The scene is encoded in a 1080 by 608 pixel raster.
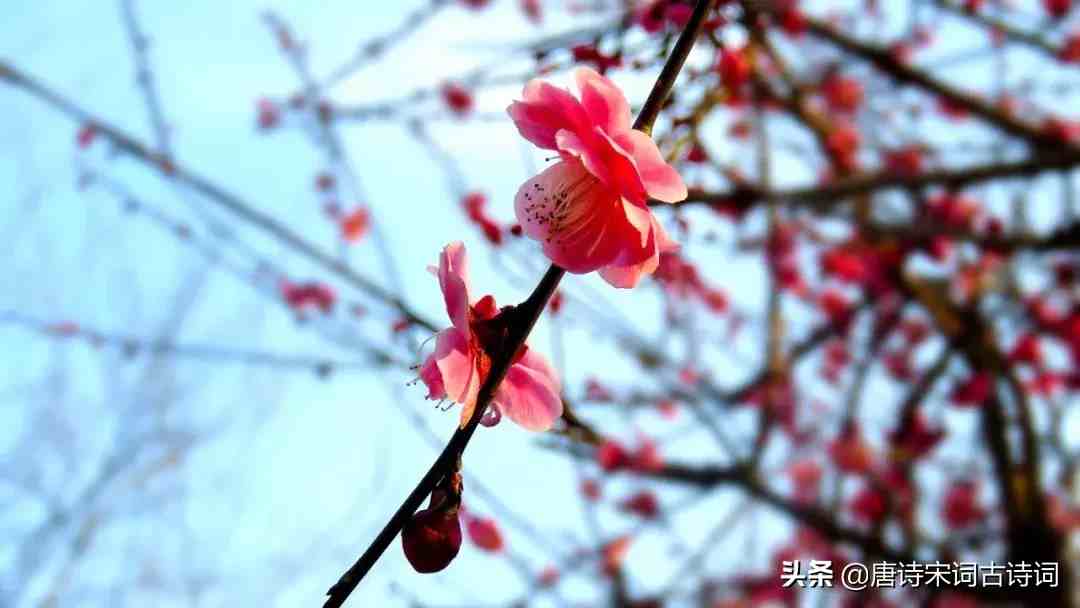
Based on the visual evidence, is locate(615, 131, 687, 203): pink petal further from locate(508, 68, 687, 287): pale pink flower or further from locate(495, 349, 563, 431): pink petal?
locate(495, 349, 563, 431): pink petal

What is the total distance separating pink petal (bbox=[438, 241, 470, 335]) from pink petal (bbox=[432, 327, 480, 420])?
1 centimetres

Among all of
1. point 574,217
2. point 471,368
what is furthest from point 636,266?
point 471,368

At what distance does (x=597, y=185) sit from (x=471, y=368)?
0.29 m

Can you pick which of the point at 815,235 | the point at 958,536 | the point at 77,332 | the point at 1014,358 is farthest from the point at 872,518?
the point at 77,332

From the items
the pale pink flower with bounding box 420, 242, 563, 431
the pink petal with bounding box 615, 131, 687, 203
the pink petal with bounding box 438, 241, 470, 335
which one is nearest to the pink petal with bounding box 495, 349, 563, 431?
the pale pink flower with bounding box 420, 242, 563, 431

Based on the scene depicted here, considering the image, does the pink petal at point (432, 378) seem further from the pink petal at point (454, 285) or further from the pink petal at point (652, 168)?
the pink petal at point (652, 168)

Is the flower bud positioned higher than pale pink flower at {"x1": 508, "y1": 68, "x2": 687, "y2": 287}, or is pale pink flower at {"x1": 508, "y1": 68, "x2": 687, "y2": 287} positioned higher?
pale pink flower at {"x1": 508, "y1": 68, "x2": 687, "y2": 287}

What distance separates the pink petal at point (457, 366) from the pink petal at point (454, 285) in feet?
0.04

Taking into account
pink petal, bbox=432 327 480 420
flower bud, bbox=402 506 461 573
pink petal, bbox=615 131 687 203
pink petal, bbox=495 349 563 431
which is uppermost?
pink petal, bbox=615 131 687 203

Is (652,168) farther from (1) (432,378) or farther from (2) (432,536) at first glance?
(2) (432,536)

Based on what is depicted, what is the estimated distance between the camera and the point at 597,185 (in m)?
1.03

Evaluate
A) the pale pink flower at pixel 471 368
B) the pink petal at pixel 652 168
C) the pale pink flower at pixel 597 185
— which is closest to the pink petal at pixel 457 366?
the pale pink flower at pixel 471 368

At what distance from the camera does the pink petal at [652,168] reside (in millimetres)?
890

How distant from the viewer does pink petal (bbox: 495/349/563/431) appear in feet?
3.10
